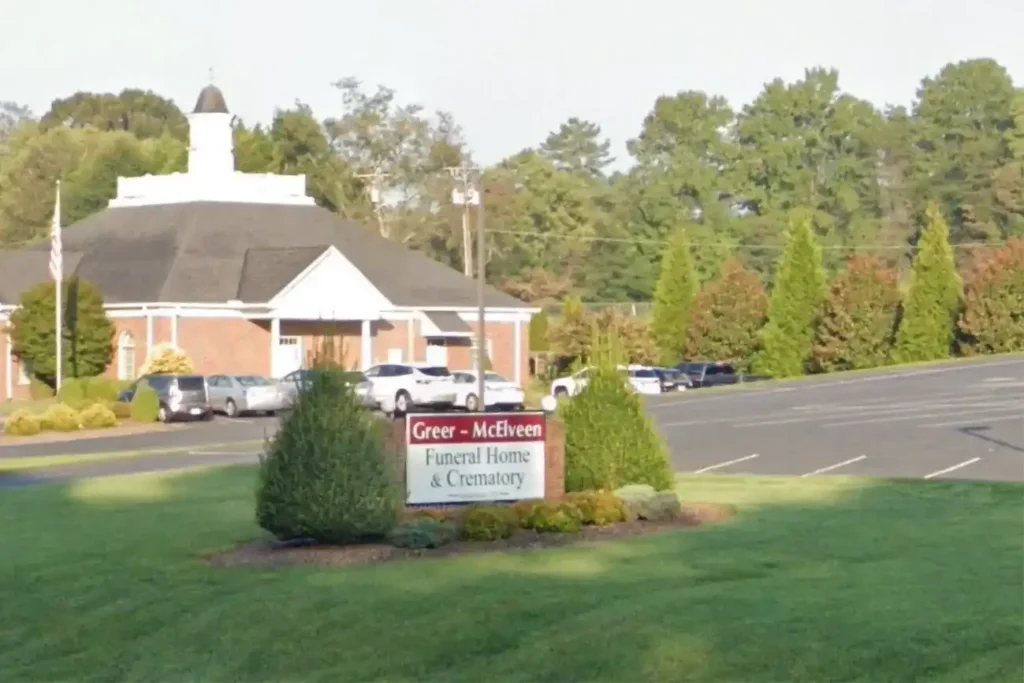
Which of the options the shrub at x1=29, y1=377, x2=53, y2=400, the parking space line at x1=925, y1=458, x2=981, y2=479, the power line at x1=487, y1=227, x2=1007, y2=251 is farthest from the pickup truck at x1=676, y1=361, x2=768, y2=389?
the parking space line at x1=925, y1=458, x2=981, y2=479

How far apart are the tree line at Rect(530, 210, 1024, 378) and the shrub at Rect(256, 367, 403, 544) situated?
49.6 metres

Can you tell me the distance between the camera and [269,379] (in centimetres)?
5706

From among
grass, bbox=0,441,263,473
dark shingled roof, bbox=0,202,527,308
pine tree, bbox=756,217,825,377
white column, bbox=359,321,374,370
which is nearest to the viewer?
grass, bbox=0,441,263,473

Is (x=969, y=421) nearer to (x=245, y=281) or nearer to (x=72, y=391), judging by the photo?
(x=72, y=391)

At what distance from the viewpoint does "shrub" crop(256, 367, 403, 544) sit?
17.5 meters

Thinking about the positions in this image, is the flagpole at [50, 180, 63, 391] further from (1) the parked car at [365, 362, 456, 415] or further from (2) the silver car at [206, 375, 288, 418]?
(1) the parked car at [365, 362, 456, 415]

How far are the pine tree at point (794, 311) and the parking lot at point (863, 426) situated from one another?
8.71 metres

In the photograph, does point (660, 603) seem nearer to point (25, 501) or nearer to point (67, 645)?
point (67, 645)

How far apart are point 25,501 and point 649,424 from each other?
33.4 feet

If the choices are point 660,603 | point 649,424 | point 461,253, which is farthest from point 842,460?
point 461,253

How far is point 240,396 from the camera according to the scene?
5519cm

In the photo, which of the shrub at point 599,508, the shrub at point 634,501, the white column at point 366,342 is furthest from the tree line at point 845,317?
the shrub at point 599,508

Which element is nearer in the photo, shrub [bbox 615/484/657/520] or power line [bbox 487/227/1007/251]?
shrub [bbox 615/484/657/520]

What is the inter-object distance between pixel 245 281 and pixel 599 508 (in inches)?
1829
